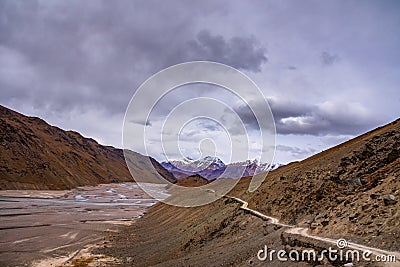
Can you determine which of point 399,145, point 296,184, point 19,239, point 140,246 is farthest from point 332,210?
point 19,239

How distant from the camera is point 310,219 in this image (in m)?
26.3

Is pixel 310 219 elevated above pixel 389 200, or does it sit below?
below

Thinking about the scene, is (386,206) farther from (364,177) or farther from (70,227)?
(70,227)

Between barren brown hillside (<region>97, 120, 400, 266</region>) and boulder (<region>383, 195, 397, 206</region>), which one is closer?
barren brown hillside (<region>97, 120, 400, 266</region>)

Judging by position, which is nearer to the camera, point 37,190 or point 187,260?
point 187,260

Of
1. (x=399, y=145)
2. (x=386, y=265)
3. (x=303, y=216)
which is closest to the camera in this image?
(x=386, y=265)

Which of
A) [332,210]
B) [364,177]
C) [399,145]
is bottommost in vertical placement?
[332,210]

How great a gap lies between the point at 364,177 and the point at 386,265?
59.9 feet

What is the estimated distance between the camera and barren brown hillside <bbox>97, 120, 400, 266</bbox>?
18.6 metres

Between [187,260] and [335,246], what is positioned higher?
[335,246]

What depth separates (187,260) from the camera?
30.0 m

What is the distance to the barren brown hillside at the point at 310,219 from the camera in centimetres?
1858

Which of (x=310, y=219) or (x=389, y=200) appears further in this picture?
(x=310, y=219)

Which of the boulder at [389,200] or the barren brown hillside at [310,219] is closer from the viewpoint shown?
the barren brown hillside at [310,219]
